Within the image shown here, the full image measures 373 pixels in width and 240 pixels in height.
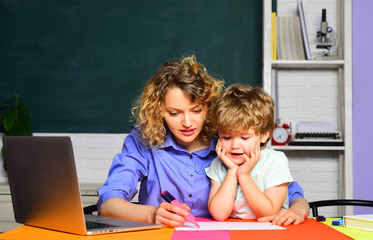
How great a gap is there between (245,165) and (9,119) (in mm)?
2294

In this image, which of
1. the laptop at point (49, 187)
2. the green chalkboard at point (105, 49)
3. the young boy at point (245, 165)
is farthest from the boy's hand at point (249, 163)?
the green chalkboard at point (105, 49)

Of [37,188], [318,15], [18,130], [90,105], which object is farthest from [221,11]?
[37,188]

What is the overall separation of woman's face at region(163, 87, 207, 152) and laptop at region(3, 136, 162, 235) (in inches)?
17.7

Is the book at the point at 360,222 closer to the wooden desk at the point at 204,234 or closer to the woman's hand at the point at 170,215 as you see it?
the wooden desk at the point at 204,234

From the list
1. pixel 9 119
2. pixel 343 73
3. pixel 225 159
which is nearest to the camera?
pixel 225 159

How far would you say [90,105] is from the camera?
3.33m

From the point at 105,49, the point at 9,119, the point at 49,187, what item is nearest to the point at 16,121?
the point at 9,119

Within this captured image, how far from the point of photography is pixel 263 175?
151cm

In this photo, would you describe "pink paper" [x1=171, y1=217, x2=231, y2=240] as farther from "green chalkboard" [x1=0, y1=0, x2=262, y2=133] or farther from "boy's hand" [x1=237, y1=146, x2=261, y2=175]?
"green chalkboard" [x1=0, y1=0, x2=262, y2=133]

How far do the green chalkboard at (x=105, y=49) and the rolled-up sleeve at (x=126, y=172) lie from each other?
5.16 ft

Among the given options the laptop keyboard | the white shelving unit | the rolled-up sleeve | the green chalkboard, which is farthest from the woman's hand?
the green chalkboard

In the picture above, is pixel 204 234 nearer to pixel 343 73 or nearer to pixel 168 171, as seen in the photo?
pixel 168 171

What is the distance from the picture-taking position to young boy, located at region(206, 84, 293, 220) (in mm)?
1419

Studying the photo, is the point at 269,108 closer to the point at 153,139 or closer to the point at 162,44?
the point at 153,139
